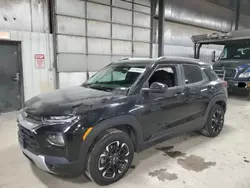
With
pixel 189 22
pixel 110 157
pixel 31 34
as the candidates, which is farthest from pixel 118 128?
pixel 189 22

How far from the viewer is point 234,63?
→ 7309 millimetres

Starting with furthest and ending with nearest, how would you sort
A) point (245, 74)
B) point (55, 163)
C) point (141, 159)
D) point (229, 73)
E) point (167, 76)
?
1. point (229, 73)
2. point (245, 74)
3. point (167, 76)
4. point (141, 159)
5. point (55, 163)

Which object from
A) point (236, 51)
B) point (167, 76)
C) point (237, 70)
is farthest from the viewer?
point (236, 51)

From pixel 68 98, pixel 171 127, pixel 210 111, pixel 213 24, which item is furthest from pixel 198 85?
pixel 213 24

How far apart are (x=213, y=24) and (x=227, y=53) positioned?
16.7 feet

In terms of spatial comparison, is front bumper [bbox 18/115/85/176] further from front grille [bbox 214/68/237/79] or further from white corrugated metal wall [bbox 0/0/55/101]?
front grille [bbox 214/68/237/79]

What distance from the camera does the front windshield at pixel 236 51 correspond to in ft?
24.6

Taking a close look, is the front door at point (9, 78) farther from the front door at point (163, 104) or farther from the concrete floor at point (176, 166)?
the front door at point (163, 104)

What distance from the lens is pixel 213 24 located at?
12367mm

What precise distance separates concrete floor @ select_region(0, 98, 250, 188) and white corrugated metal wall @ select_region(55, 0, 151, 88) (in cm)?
364

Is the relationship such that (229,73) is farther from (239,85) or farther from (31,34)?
(31,34)

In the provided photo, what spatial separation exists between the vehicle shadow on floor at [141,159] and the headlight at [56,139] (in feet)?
1.98

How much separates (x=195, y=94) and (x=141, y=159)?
130 cm

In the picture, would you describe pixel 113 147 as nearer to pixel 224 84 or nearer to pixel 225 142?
pixel 225 142
